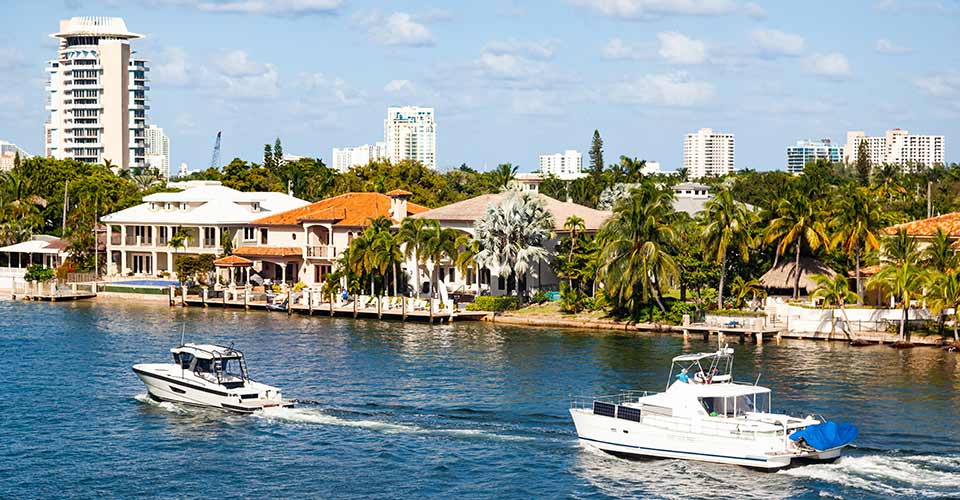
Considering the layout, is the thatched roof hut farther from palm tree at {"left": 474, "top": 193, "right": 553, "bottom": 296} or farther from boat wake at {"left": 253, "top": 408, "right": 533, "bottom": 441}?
boat wake at {"left": 253, "top": 408, "right": 533, "bottom": 441}

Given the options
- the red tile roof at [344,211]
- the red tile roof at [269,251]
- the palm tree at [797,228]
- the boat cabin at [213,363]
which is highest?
the red tile roof at [344,211]

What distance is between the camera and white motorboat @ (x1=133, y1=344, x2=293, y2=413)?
56.8 metres

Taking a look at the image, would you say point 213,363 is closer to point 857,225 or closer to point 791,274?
point 857,225

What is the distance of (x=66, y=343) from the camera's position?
81688 mm

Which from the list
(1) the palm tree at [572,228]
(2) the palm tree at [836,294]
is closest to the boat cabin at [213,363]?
(2) the palm tree at [836,294]

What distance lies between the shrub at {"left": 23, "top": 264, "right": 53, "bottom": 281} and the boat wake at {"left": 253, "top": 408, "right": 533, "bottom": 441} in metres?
67.4

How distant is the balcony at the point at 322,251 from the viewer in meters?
109

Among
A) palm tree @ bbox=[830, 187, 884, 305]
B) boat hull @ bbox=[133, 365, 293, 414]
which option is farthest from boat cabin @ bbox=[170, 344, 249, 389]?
palm tree @ bbox=[830, 187, 884, 305]

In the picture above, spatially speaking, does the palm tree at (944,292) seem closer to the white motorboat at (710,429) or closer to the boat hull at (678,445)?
the white motorboat at (710,429)

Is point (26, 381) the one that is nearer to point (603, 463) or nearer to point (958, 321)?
point (603, 463)

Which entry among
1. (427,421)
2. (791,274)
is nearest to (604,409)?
(427,421)

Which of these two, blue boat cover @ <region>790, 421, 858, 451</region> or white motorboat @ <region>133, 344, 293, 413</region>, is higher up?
white motorboat @ <region>133, 344, 293, 413</region>

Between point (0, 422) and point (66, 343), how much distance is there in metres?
25.4

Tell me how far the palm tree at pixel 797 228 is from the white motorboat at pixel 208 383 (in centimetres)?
4220
